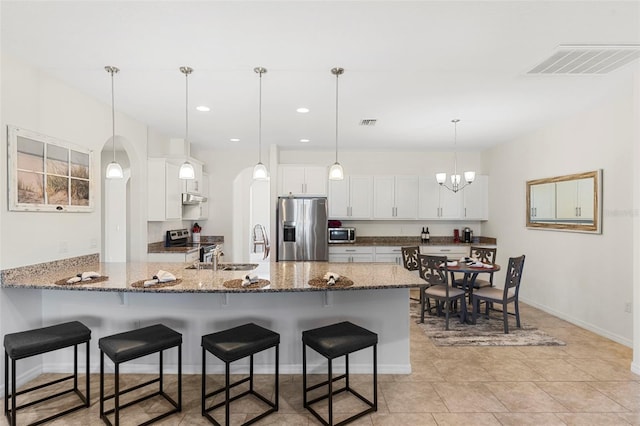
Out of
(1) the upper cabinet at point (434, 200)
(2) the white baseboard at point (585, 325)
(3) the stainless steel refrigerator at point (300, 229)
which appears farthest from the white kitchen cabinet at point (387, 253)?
(2) the white baseboard at point (585, 325)

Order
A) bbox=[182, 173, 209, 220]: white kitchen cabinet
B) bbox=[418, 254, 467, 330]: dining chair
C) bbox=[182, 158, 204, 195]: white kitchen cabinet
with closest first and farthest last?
bbox=[418, 254, 467, 330]: dining chair, bbox=[182, 158, 204, 195]: white kitchen cabinet, bbox=[182, 173, 209, 220]: white kitchen cabinet

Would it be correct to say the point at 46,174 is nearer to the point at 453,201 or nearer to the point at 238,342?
the point at 238,342

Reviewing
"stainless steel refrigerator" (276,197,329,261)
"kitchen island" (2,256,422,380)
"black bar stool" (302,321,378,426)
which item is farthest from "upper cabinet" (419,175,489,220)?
"black bar stool" (302,321,378,426)

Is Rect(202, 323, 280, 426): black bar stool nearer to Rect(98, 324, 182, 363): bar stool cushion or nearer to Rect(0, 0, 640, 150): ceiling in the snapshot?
Rect(98, 324, 182, 363): bar stool cushion

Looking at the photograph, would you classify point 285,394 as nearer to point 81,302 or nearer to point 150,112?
point 81,302

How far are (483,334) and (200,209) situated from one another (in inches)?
182

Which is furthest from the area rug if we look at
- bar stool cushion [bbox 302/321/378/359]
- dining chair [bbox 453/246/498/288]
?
bar stool cushion [bbox 302/321/378/359]

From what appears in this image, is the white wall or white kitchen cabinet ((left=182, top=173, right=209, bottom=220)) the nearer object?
the white wall

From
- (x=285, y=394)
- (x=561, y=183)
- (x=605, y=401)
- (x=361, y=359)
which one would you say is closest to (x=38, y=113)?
(x=285, y=394)

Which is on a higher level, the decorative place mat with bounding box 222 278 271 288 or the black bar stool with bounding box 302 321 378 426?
the decorative place mat with bounding box 222 278 271 288

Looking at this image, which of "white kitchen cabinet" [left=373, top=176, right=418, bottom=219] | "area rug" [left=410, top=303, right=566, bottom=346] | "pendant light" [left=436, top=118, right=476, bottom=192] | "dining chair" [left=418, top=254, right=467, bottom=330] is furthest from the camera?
"white kitchen cabinet" [left=373, top=176, right=418, bottom=219]

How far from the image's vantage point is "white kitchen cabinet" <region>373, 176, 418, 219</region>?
627cm

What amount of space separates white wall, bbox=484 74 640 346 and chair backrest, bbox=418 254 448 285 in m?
1.36

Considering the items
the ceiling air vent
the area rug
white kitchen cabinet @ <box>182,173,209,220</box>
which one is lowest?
the area rug
